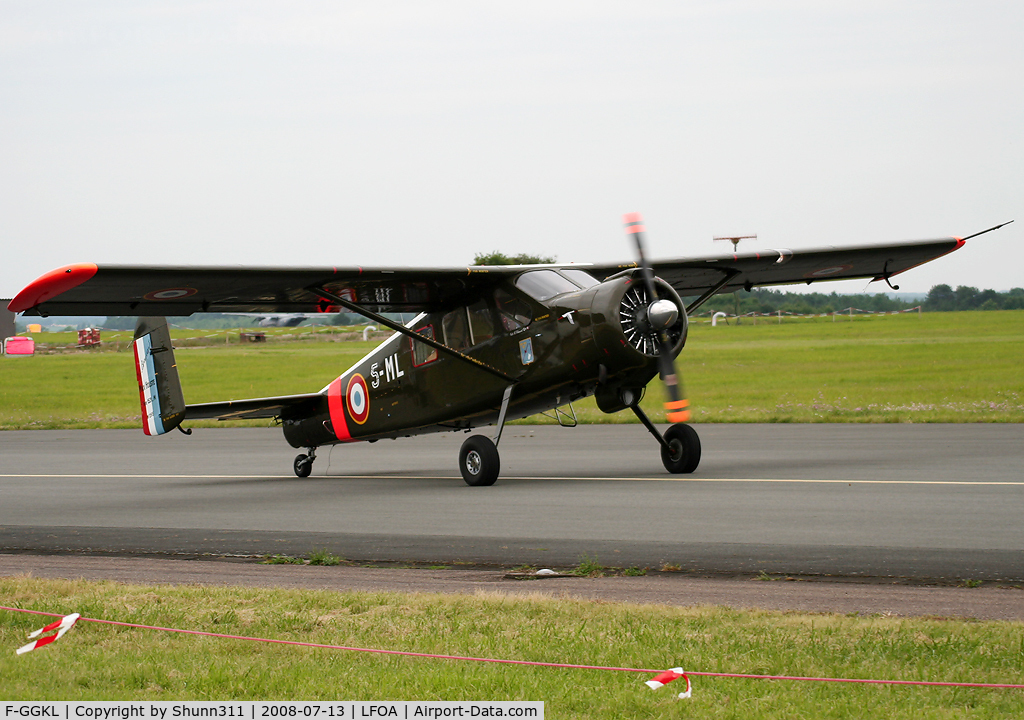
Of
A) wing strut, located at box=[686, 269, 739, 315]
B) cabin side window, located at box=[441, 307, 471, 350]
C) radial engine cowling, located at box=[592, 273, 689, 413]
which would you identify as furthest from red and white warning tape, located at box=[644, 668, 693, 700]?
wing strut, located at box=[686, 269, 739, 315]

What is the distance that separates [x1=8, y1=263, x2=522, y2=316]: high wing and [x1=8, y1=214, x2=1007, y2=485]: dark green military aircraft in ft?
0.10

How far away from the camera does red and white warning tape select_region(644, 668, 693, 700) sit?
5051 millimetres

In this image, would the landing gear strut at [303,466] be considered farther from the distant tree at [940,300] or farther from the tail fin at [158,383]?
the distant tree at [940,300]

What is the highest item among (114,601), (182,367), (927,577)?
(182,367)

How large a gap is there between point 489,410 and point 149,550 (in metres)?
6.57

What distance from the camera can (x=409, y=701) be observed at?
16.6ft

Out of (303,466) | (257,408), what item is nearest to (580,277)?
(303,466)

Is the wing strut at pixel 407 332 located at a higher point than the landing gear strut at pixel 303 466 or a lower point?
higher

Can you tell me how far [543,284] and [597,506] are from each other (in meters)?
3.94

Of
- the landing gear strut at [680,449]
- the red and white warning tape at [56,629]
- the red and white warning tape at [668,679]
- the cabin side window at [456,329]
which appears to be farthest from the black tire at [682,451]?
the red and white warning tape at [668,679]

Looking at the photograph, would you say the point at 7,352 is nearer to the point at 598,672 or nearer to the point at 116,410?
the point at 116,410

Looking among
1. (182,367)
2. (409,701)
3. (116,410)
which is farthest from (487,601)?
(182,367)

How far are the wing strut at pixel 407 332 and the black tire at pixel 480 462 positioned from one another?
1037 millimetres

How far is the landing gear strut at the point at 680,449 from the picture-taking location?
1563cm
